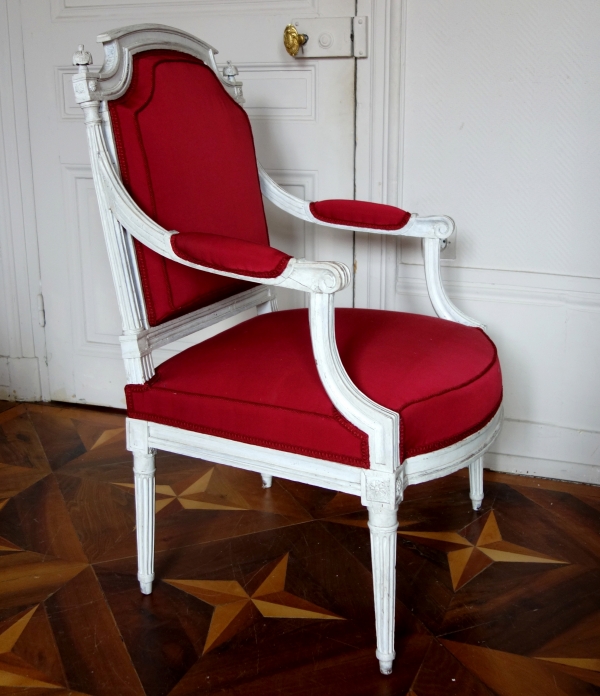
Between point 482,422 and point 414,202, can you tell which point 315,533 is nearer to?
point 482,422

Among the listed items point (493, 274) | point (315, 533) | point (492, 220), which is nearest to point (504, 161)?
point (492, 220)

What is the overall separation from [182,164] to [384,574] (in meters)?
0.82

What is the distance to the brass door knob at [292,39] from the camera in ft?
6.36

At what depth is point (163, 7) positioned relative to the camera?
212 centimetres

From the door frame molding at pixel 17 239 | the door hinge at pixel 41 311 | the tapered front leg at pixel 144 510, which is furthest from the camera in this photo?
the door hinge at pixel 41 311

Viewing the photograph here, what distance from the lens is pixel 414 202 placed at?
1980 mm

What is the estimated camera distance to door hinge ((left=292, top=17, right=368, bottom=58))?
1939mm

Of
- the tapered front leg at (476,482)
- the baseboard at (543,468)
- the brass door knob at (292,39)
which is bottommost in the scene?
the baseboard at (543,468)

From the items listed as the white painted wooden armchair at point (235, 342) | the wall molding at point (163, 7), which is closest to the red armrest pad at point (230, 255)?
the white painted wooden armchair at point (235, 342)

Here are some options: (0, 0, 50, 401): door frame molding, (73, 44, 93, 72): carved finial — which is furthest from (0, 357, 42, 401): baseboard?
(73, 44, 93, 72): carved finial

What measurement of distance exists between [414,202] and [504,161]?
0.24 m

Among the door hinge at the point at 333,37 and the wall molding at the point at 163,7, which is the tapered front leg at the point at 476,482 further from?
the wall molding at the point at 163,7

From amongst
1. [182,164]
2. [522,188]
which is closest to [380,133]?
[522,188]

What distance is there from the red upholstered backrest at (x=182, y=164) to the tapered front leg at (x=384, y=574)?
1.74 ft
